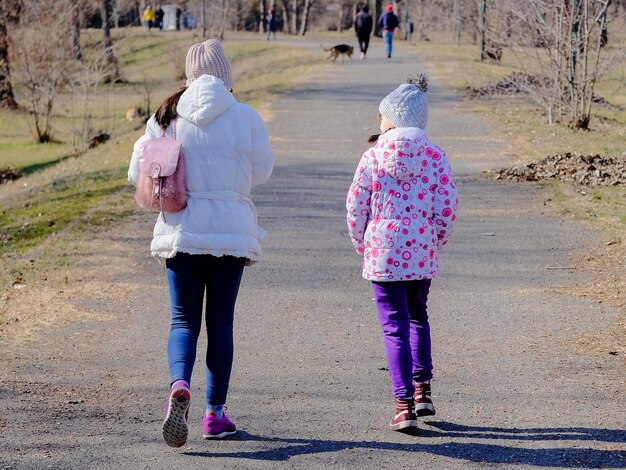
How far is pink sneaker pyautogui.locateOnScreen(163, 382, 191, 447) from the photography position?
448 cm

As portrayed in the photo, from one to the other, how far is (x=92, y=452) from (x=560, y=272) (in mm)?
4857

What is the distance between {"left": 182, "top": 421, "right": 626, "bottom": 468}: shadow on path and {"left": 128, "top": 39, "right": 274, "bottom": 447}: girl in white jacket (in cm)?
28

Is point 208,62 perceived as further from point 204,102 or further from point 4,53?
point 4,53

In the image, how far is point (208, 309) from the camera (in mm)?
4867

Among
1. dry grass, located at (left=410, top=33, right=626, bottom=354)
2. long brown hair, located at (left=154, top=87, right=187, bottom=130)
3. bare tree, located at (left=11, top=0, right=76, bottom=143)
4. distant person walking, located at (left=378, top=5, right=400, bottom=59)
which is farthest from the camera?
distant person walking, located at (left=378, top=5, right=400, bottom=59)

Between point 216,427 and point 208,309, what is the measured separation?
518 mm

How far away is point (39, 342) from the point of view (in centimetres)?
675

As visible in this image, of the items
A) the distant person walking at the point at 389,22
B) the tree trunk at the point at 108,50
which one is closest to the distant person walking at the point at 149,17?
the tree trunk at the point at 108,50

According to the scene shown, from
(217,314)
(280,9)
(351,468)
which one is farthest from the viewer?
(280,9)

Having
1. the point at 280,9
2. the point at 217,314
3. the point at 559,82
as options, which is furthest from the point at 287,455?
the point at 280,9

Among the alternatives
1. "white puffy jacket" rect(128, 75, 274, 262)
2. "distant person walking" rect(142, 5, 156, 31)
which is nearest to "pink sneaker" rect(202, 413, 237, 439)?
"white puffy jacket" rect(128, 75, 274, 262)

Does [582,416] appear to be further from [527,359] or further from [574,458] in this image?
[527,359]

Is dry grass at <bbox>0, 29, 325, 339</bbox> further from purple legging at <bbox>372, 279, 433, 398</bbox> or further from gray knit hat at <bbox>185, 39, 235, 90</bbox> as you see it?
purple legging at <bbox>372, 279, 433, 398</bbox>

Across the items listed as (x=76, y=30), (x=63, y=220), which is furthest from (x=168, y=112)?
(x=76, y=30)
